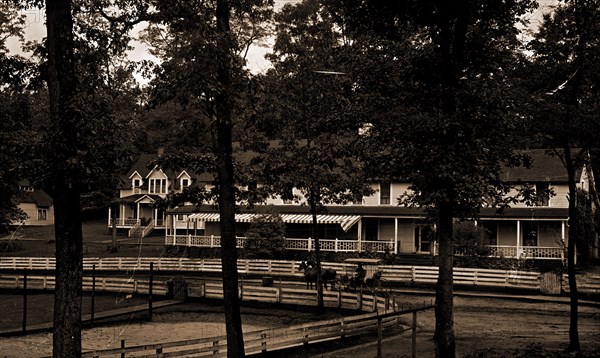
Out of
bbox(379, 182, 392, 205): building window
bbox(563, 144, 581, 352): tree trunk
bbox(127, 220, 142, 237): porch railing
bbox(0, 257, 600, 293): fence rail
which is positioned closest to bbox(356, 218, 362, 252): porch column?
bbox(379, 182, 392, 205): building window

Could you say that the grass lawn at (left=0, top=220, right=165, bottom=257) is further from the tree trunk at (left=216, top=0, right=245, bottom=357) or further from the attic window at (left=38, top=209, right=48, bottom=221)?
the tree trunk at (left=216, top=0, right=245, bottom=357)

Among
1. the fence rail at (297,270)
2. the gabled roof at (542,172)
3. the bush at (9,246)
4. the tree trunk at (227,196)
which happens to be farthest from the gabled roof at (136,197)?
the tree trunk at (227,196)

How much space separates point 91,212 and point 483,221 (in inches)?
2348

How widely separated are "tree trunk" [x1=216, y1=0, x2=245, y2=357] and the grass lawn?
36.4 meters

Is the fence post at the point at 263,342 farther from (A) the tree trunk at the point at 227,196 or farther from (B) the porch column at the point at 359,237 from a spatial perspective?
(B) the porch column at the point at 359,237

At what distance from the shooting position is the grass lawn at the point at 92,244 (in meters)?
58.2

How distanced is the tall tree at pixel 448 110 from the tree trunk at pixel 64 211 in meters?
6.66

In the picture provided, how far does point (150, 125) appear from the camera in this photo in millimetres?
80750

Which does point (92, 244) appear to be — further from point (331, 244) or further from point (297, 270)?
point (297, 270)

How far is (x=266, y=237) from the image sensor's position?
151 ft

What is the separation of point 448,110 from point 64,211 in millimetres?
8635

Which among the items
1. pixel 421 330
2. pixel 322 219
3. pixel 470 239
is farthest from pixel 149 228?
pixel 421 330

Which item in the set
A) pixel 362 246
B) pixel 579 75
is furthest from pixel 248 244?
pixel 579 75

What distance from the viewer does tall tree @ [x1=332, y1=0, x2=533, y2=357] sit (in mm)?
14445
